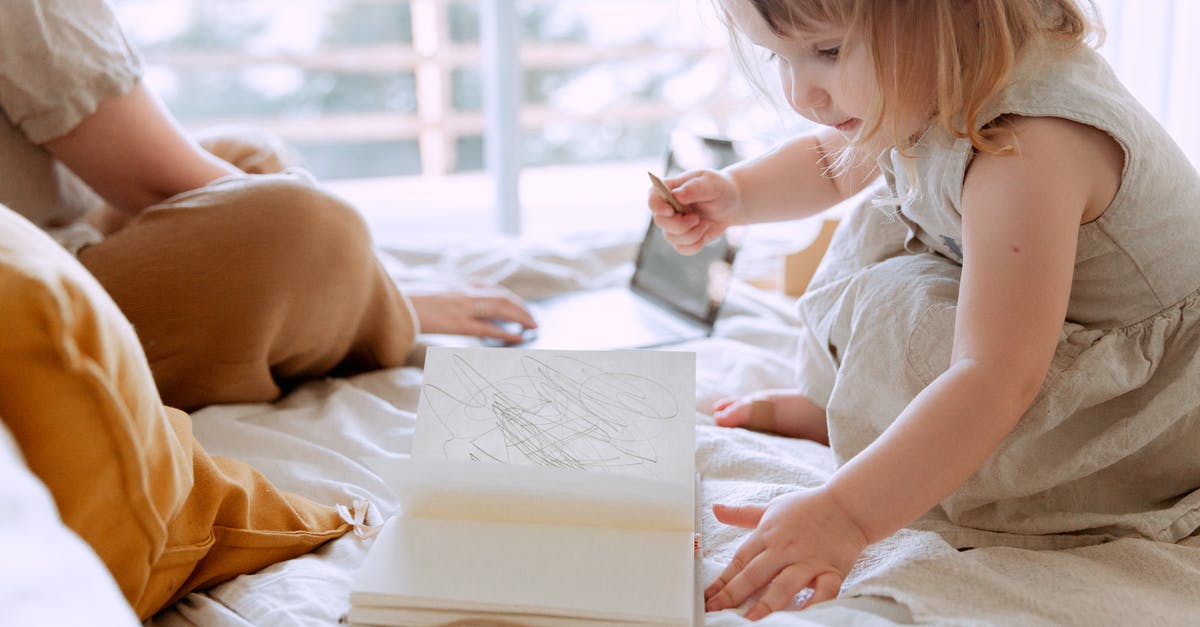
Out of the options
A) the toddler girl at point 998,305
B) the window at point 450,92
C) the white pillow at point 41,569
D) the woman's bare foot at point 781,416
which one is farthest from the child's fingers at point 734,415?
the window at point 450,92

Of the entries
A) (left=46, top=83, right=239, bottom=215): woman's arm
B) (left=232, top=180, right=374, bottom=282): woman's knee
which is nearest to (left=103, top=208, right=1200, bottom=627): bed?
(left=232, top=180, right=374, bottom=282): woman's knee

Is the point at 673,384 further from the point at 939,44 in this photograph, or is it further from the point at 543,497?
the point at 939,44

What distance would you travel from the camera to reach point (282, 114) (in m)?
2.46

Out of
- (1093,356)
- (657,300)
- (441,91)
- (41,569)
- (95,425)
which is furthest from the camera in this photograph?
(441,91)

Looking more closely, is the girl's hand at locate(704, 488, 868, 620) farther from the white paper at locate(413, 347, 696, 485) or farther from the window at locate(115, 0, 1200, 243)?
the window at locate(115, 0, 1200, 243)

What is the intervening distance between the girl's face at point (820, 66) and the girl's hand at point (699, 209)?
0.57 ft

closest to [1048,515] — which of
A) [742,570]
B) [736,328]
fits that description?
[742,570]

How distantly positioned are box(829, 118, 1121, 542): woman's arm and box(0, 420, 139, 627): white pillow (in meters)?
0.39

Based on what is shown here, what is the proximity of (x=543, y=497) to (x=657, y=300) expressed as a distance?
26.7 inches

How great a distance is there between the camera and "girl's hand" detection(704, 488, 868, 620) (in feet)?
1.97

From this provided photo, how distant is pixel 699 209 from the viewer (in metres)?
0.94

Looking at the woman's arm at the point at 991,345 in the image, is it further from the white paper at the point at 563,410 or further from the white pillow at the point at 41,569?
the white pillow at the point at 41,569

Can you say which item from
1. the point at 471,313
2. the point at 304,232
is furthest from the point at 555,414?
the point at 471,313

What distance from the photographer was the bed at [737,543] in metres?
0.60
